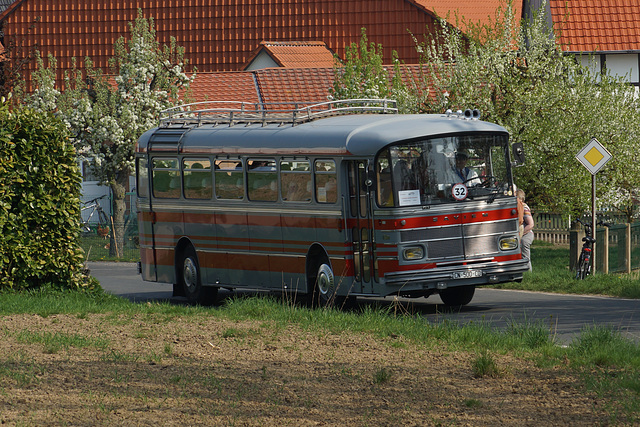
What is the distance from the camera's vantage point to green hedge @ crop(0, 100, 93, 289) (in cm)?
1731

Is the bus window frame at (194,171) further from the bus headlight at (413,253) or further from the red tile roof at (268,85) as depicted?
the red tile roof at (268,85)

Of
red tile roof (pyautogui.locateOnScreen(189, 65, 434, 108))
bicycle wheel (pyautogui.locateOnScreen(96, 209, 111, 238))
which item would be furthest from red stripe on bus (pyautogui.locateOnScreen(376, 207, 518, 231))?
red tile roof (pyautogui.locateOnScreen(189, 65, 434, 108))

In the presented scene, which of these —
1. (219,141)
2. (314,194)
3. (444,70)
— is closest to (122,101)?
(444,70)

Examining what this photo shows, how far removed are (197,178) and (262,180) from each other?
1.74 metres

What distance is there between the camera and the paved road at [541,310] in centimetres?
1497

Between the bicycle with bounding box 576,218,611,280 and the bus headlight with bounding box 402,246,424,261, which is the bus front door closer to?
the bus headlight with bounding box 402,246,424,261

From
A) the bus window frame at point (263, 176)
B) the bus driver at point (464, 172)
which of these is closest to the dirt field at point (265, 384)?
the bus driver at point (464, 172)


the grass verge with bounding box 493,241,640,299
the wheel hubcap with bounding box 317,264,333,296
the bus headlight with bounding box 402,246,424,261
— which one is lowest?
the grass verge with bounding box 493,241,640,299

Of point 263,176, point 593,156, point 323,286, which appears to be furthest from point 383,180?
point 593,156

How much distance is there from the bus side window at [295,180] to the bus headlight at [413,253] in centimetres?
196

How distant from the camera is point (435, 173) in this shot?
647 inches

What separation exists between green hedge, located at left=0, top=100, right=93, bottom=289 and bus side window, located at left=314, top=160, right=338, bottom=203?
3.67m

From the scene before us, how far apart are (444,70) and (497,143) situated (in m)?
15.5

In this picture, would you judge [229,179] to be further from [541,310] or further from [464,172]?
[541,310]
